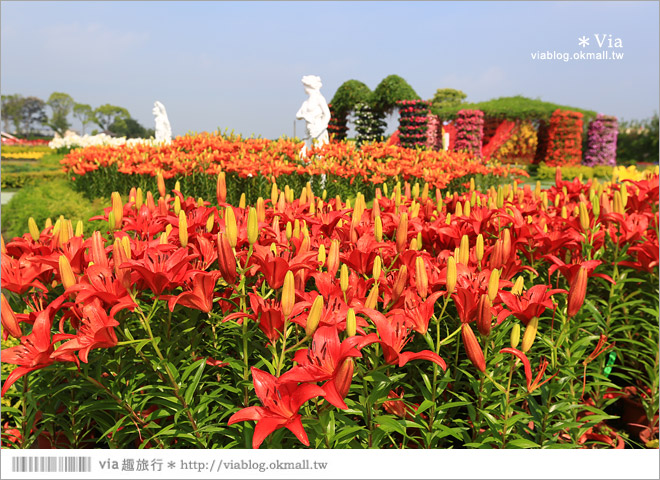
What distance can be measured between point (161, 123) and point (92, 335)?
22142mm

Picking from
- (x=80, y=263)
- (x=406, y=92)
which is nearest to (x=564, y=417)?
(x=80, y=263)

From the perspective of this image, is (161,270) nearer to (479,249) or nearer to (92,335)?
(92,335)

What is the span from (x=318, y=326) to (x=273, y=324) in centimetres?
14

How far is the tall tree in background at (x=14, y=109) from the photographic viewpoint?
69.2m

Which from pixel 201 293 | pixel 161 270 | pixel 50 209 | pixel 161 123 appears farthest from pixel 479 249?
pixel 161 123

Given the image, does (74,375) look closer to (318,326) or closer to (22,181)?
(318,326)

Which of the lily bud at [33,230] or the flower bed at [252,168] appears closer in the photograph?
the lily bud at [33,230]

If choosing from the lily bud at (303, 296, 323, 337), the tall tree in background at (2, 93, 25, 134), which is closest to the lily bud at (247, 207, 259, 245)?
the lily bud at (303, 296, 323, 337)

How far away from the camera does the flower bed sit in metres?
6.01

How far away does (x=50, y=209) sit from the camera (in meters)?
6.50

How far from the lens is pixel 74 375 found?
1652 millimetres

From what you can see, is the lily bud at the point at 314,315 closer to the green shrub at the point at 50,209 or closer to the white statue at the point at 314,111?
the green shrub at the point at 50,209

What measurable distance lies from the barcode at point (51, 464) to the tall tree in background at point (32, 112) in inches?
3631

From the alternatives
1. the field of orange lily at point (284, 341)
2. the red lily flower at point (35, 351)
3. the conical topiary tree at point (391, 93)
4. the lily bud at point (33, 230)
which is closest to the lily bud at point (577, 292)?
the field of orange lily at point (284, 341)
